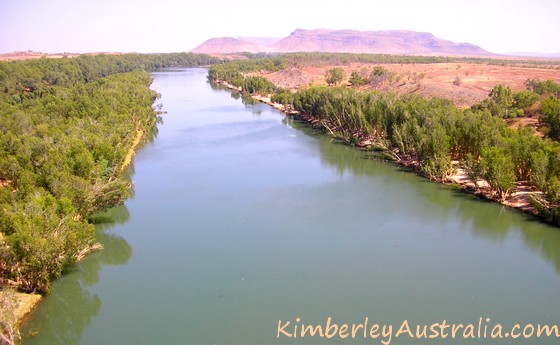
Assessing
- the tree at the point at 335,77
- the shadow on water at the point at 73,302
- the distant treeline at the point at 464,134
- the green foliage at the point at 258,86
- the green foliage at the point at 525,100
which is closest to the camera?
the shadow on water at the point at 73,302

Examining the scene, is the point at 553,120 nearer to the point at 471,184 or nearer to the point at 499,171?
the point at 471,184

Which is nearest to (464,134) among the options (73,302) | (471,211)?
(471,211)

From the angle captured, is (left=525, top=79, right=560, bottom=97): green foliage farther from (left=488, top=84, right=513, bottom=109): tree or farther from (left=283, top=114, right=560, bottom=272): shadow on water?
(left=283, top=114, right=560, bottom=272): shadow on water

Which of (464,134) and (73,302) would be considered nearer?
(73,302)

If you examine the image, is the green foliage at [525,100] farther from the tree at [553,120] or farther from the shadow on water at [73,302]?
the shadow on water at [73,302]

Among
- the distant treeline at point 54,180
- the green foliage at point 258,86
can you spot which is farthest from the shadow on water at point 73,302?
the green foliage at point 258,86

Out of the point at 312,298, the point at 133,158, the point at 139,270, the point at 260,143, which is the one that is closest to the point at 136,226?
the point at 139,270
